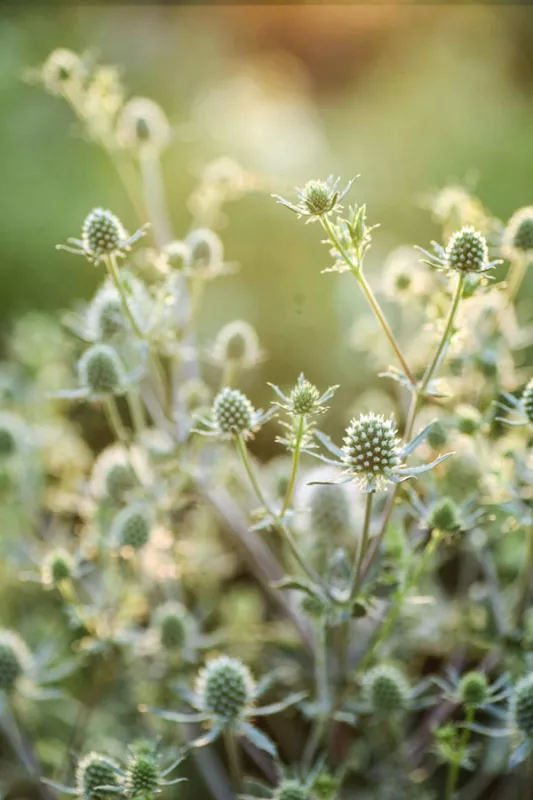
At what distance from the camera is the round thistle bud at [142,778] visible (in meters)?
1.26

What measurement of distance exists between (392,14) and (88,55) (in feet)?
12.1

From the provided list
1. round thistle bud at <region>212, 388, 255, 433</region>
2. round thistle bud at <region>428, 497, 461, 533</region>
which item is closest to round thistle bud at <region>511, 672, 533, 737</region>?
round thistle bud at <region>428, 497, 461, 533</region>

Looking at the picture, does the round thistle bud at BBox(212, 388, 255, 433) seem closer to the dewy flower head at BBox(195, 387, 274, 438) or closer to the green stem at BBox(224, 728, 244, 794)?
the dewy flower head at BBox(195, 387, 274, 438)

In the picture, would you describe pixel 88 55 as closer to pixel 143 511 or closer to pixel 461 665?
pixel 143 511

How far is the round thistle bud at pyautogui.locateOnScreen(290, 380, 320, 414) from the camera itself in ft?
3.96

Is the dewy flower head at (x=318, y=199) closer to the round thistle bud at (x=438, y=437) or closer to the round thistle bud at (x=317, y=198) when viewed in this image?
the round thistle bud at (x=317, y=198)

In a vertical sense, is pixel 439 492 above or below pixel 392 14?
below

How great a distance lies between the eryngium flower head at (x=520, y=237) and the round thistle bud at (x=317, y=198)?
0.53m

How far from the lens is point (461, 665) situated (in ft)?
6.41

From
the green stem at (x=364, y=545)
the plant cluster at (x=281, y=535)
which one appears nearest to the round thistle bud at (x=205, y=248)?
the plant cluster at (x=281, y=535)

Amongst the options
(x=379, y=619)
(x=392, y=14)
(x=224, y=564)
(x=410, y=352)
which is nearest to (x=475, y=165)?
(x=392, y=14)

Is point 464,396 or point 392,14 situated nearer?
point 464,396

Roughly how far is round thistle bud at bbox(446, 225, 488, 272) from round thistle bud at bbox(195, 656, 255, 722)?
2.84 feet

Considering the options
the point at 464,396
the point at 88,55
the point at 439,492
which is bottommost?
the point at 439,492
